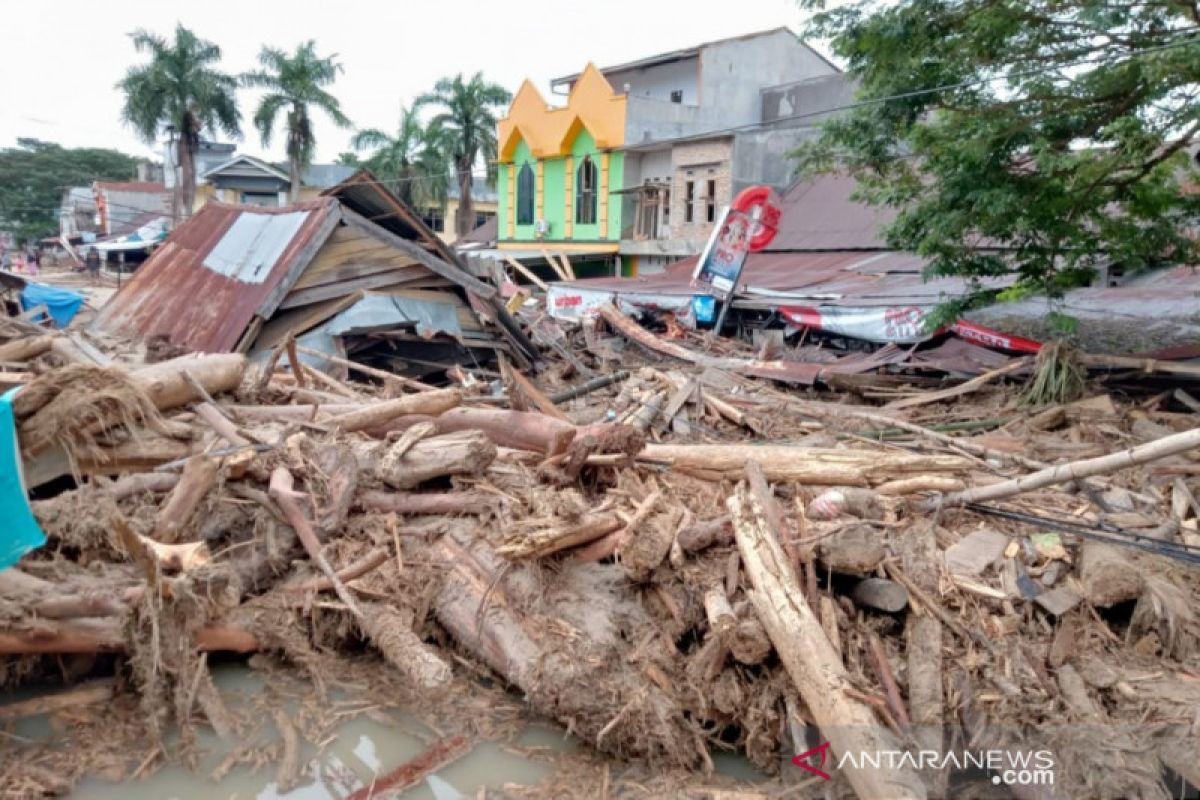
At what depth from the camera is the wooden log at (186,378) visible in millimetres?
6707

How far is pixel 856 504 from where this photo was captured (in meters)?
5.63

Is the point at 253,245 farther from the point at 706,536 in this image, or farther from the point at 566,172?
the point at 566,172

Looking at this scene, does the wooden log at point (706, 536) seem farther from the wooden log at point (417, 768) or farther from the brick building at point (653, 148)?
the brick building at point (653, 148)

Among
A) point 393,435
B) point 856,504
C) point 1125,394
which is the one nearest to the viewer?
point 856,504

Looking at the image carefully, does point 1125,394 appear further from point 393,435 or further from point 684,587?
point 393,435

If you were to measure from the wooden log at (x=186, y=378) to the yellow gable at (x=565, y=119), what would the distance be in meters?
22.3

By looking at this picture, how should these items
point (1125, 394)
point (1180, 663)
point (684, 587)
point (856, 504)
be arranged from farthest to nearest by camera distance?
point (1125, 394), point (856, 504), point (684, 587), point (1180, 663)

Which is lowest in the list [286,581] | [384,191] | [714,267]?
[286,581]

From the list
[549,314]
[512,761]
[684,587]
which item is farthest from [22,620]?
[549,314]

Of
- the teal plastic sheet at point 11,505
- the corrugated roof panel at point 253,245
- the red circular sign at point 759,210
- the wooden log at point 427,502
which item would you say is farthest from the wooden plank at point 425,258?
the teal plastic sheet at point 11,505

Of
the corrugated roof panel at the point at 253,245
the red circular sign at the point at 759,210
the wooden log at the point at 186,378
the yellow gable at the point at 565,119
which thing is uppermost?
the yellow gable at the point at 565,119

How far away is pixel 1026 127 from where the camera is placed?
900 centimetres

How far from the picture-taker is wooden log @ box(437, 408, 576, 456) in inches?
249

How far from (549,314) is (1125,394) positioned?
1389 centimetres
